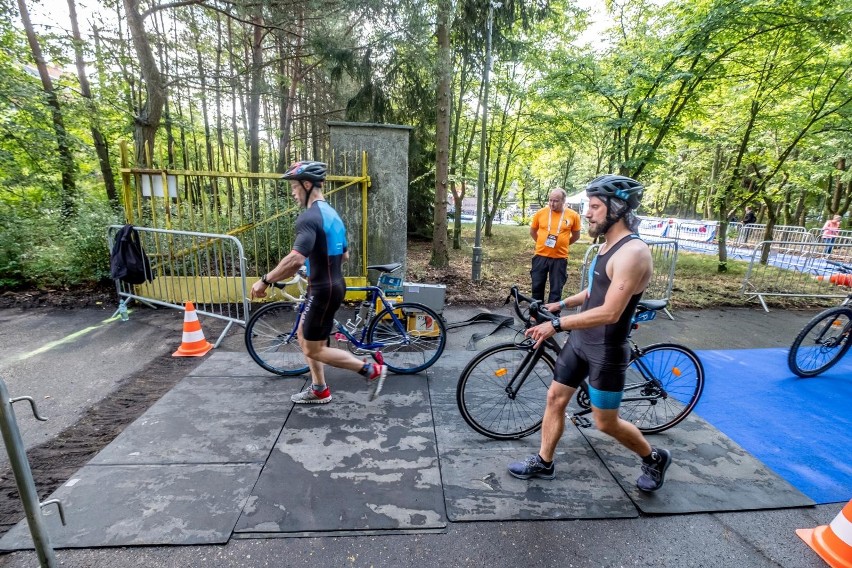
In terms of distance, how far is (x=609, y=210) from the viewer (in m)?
2.30

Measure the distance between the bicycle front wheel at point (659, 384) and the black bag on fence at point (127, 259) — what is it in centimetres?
624

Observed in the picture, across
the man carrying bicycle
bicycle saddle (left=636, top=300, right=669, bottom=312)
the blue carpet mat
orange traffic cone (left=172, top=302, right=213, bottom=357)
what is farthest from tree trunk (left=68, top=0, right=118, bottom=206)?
the blue carpet mat

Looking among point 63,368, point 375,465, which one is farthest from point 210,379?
point 375,465

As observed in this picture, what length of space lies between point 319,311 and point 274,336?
4.15 ft

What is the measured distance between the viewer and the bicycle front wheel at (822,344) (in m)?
4.48

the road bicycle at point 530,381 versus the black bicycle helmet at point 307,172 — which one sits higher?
the black bicycle helmet at point 307,172

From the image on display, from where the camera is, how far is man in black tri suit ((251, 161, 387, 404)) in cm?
313

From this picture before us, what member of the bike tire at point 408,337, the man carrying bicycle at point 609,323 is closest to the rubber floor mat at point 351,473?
the bike tire at point 408,337

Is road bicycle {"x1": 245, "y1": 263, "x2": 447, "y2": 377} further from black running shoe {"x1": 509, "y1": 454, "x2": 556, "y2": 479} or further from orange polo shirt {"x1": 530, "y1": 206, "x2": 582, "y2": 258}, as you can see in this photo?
orange polo shirt {"x1": 530, "y1": 206, "x2": 582, "y2": 258}

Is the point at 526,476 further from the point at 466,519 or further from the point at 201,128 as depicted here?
the point at 201,128

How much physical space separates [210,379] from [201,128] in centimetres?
1627

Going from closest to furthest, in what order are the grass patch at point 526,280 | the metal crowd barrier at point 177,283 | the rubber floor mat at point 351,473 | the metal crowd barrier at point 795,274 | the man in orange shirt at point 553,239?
the rubber floor mat at point 351,473 → the man in orange shirt at point 553,239 → the metal crowd barrier at point 177,283 → the metal crowd barrier at point 795,274 → the grass patch at point 526,280

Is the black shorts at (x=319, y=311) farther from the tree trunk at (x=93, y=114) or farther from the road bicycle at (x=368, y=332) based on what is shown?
the tree trunk at (x=93, y=114)

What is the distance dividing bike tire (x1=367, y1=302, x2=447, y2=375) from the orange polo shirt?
86.4 inches
